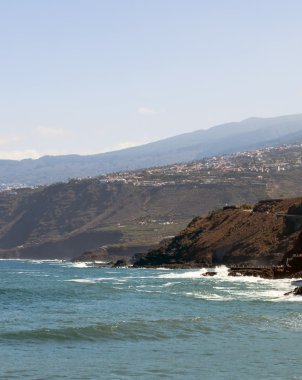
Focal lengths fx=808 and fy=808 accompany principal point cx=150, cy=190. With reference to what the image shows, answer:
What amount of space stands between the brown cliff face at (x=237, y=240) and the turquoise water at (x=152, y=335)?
149ft

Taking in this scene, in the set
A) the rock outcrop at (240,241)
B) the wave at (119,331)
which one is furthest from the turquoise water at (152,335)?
Result: the rock outcrop at (240,241)

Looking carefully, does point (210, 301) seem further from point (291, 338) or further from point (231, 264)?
point (231, 264)

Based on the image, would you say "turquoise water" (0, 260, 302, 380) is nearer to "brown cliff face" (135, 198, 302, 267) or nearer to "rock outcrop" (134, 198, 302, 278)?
"rock outcrop" (134, 198, 302, 278)

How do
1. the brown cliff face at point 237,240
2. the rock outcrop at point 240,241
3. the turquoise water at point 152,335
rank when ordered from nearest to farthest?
the turquoise water at point 152,335 < the rock outcrop at point 240,241 < the brown cliff face at point 237,240

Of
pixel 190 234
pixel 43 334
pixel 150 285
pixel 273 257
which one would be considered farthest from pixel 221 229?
pixel 43 334

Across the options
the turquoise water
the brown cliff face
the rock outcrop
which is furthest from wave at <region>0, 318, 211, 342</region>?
the brown cliff face

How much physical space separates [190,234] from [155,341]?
105 m

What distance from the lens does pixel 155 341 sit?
38.2m

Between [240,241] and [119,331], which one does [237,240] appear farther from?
[119,331]

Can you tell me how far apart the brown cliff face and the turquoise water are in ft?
149

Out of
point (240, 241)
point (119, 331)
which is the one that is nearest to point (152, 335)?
point (119, 331)

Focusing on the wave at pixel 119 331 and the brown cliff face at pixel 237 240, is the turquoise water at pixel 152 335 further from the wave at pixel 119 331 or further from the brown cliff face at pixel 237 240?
the brown cliff face at pixel 237 240

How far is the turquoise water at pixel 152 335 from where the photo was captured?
3061 cm

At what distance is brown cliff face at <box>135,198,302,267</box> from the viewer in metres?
114
